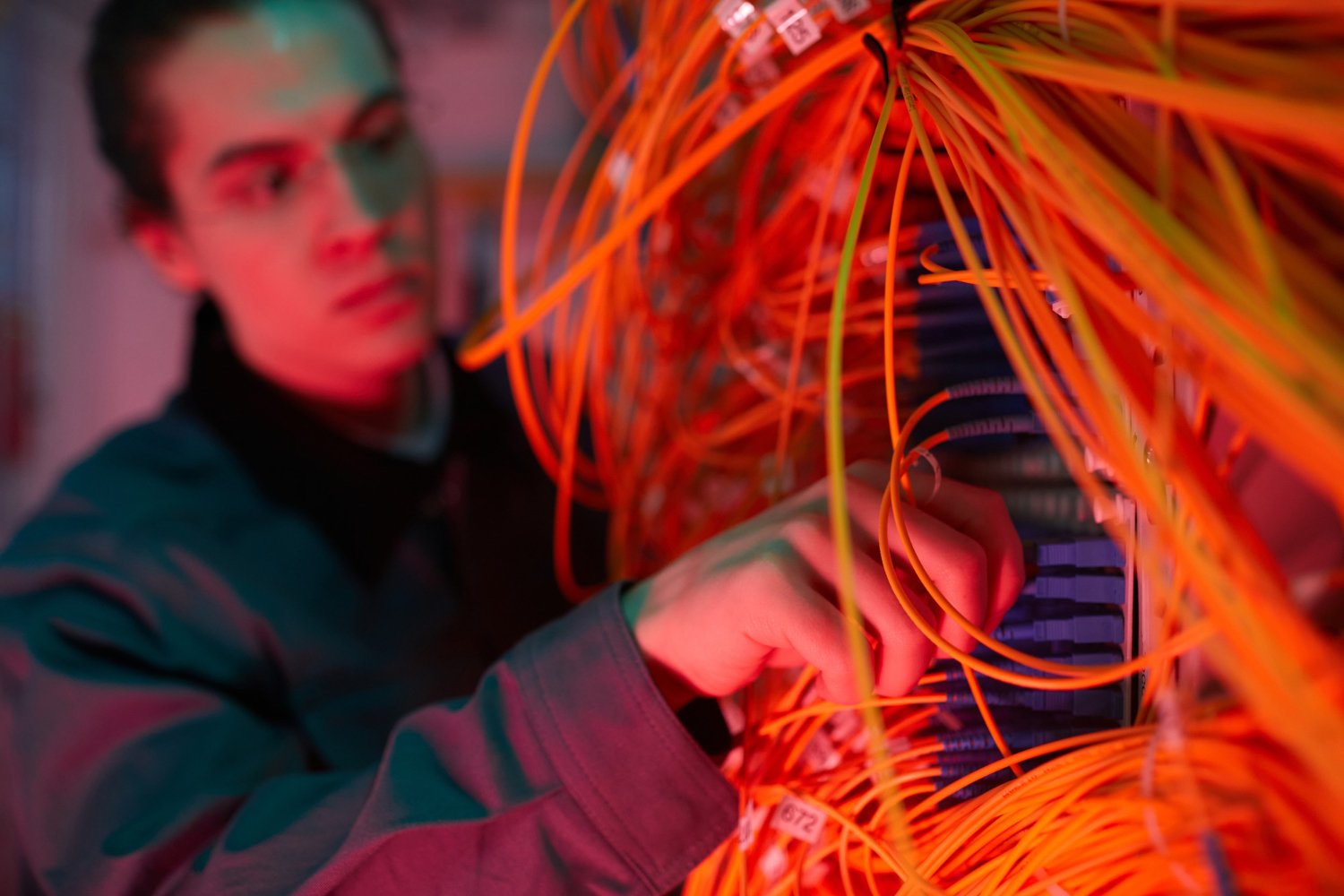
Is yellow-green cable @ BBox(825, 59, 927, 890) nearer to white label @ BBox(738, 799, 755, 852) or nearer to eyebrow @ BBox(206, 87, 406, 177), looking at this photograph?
white label @ BBox(738, 799, 755, 852)

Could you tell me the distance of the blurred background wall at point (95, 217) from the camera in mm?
1378

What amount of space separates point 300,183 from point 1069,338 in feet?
2.33

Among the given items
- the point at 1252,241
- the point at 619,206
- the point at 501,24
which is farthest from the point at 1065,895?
the point at 501,24

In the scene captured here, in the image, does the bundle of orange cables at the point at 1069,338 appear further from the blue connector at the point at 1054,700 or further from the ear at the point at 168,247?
the ear at the point at 168,247

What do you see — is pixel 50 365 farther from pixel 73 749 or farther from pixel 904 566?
pixel 904 566

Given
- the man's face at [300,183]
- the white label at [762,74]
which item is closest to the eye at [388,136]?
the man's face at [300,183]

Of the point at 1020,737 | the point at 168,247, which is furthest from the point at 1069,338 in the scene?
the point at 168,247

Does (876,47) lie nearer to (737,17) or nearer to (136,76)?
(737,17)

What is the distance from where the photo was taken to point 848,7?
1.36ft

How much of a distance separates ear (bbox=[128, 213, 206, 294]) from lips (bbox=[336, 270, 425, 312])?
0.19 meters

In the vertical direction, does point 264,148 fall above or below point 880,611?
above

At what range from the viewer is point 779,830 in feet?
1.53

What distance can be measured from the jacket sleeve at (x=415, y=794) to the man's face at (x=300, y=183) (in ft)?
1.28

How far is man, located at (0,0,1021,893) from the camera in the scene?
0.45 m
